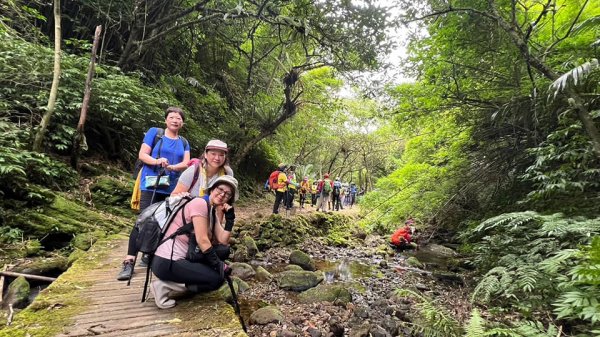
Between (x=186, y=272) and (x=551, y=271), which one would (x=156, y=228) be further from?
(x=551, y=271)

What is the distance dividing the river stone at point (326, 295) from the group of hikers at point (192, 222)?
3.43 meters

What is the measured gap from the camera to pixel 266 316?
502 centimetres

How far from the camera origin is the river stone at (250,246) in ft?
29.7

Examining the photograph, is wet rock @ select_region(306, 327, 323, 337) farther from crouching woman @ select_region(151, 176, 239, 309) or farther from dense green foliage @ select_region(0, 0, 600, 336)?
crouching woman @ select_region(151, 176, 239, 309)

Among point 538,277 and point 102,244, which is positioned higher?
point 538,277

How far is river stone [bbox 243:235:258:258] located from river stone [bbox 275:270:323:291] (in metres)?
1.77

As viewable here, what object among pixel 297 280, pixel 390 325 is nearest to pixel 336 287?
pixel 297 280

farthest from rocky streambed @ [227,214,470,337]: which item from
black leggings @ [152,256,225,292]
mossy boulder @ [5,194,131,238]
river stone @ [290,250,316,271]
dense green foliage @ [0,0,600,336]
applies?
mossy boulder @ [5,194,131,238]

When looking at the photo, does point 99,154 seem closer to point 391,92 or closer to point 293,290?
point 293,290

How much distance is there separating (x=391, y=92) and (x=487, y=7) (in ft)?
10.7

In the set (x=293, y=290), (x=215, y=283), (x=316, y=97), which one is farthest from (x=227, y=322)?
(x=316, y=97)

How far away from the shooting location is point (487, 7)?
602 cm

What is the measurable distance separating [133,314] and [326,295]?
13.7 ft

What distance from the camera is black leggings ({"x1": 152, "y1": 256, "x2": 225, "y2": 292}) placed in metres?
3.05
